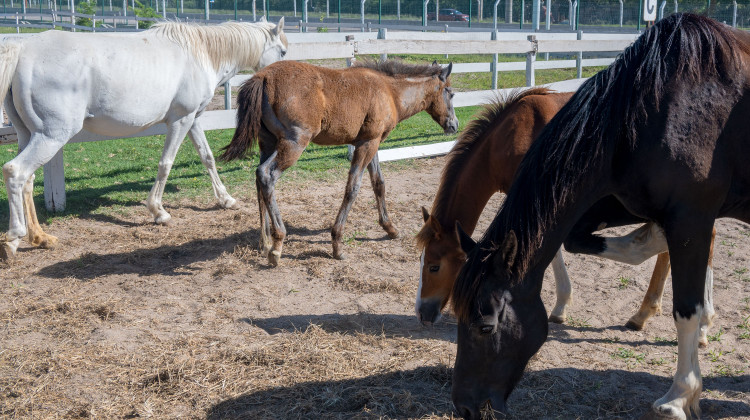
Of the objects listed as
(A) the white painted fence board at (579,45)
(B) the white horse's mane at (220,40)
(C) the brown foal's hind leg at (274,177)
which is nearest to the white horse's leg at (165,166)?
(B) the white horse's mane at (220,40)

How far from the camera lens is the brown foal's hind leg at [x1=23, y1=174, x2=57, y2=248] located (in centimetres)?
572

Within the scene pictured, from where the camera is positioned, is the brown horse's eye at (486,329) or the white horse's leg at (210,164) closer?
the brown horse's eye at (486,329)

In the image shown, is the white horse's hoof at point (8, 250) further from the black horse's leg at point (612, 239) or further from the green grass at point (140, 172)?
the black horse's leg at point (612, 239)

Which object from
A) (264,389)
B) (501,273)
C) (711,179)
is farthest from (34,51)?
(711,179)

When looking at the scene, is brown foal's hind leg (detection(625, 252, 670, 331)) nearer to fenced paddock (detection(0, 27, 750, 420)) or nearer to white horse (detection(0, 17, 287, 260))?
fenced paddock (detection(0, 27, 750, 420))

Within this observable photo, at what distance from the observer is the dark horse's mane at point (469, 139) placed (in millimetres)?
4191

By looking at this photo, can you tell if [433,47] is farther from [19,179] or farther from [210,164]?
[19,179]

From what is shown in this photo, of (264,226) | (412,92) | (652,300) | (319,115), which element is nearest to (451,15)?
(412,92)

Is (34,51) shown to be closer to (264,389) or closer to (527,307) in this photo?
(264,389)

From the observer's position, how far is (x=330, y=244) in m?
6.09

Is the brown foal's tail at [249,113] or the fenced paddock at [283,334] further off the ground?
the brown foal's tail at [249,113]

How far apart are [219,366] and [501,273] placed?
1.72m

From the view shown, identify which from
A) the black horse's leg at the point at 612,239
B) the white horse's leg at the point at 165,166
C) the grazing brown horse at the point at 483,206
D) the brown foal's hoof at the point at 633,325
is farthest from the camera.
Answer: the white horse's leg at the point at 165,166

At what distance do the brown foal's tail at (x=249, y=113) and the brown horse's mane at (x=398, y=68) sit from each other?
4.65 feet
